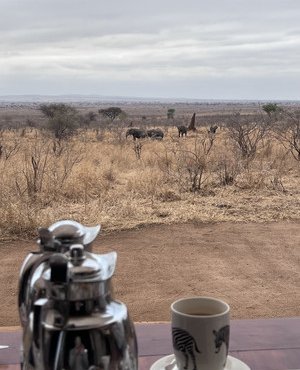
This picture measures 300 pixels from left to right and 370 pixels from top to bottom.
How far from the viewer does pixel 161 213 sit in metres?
5.95

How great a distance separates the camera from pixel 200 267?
4383mm

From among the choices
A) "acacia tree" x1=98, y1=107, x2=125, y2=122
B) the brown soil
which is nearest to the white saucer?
the brown soil

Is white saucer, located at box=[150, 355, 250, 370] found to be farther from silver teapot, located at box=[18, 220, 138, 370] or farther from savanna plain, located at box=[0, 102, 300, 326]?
savanna plain, located at box=[0, 102, 300, 326]

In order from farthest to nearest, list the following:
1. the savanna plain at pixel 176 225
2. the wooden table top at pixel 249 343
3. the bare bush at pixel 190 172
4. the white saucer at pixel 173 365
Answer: the bare bush at pixel 190 172 → the savanna plain at pixel 176 225 → the wooden table top at pixel 249 343 → the white saucer at pixel 173 365

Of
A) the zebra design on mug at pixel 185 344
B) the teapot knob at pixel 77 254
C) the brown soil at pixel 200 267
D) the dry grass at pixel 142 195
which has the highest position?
the teapot knob at pixel 77 254

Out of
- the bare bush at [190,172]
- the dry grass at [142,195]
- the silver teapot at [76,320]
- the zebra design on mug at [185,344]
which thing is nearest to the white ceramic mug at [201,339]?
the zebra design on mug at [185,344]

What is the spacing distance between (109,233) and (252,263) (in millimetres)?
1424

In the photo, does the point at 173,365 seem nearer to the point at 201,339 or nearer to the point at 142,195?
the point at 201,339

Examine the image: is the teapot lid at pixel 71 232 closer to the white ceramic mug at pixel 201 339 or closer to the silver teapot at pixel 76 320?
the silver teapot at pixel 76 320

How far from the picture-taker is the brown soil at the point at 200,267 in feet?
12.1

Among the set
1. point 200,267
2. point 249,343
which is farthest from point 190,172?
point 249,343

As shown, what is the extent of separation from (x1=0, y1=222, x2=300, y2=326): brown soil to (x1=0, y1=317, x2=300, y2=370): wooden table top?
1971 mm

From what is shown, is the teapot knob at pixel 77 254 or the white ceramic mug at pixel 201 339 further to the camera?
the white ceramic mug at pixel 201 339

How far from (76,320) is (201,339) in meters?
0.27
